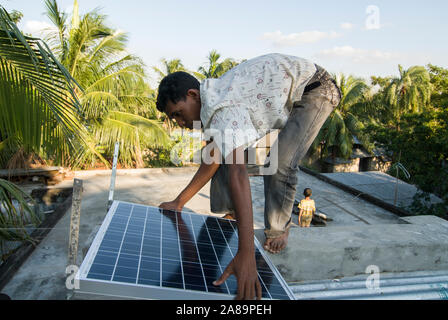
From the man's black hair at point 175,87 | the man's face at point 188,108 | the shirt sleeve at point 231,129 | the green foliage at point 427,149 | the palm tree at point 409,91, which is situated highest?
the palm tree at point 409,91

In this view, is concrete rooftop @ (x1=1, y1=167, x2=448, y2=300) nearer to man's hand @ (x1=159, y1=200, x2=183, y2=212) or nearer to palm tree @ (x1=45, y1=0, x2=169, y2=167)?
man's hand @ (x1=159, y1=200, x2=183, y2=212)

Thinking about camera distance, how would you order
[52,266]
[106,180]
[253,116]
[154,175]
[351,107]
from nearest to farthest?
[253,116] → [52,266] → [106,180] → [154,175] → [351,107]

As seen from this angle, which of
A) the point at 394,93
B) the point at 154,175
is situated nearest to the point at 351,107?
the point at 394,93

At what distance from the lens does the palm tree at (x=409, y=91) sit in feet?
84.6

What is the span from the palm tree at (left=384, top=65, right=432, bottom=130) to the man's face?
27.1m

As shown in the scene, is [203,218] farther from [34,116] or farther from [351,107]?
[351,107]

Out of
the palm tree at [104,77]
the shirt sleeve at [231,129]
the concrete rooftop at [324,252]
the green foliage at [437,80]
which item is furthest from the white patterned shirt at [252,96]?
the green foliage at [437,80]

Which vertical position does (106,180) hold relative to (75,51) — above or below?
below

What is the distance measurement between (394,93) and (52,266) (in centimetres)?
2777

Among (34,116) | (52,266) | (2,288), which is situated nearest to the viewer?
(34,116)

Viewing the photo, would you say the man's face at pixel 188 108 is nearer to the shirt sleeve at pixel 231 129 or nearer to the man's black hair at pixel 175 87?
the man's black hair at pixel 175 87

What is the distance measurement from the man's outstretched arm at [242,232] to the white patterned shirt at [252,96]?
13 centimetres

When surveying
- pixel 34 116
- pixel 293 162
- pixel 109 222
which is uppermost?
pixel 34 116
